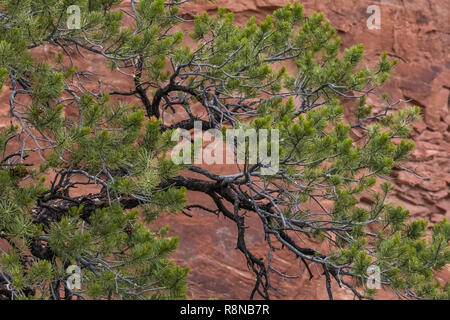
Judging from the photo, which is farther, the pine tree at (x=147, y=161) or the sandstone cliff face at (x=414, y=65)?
the sandstone cliff face at (x=414, y=65)

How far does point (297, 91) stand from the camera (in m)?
3.91

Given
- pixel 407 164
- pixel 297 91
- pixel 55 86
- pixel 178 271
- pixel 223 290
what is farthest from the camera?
pixel 407 164

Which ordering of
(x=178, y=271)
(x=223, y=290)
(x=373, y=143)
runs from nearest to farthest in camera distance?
(x=178, y=271)
(x=373, y=143)
(x=223, y=290)

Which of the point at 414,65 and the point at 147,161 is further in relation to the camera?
the point at 414,65

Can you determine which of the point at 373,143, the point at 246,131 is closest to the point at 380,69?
the point at 373,143

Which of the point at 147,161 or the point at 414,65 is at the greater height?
the point at 414,65

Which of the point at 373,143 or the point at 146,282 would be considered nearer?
the point at 146,282

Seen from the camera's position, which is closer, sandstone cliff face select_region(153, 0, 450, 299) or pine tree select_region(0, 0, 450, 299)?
pine tree select_region(0, 0, 450, 299)

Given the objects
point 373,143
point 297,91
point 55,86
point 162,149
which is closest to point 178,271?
point 162,149

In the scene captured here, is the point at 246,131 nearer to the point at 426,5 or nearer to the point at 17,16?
the point at 17,16
